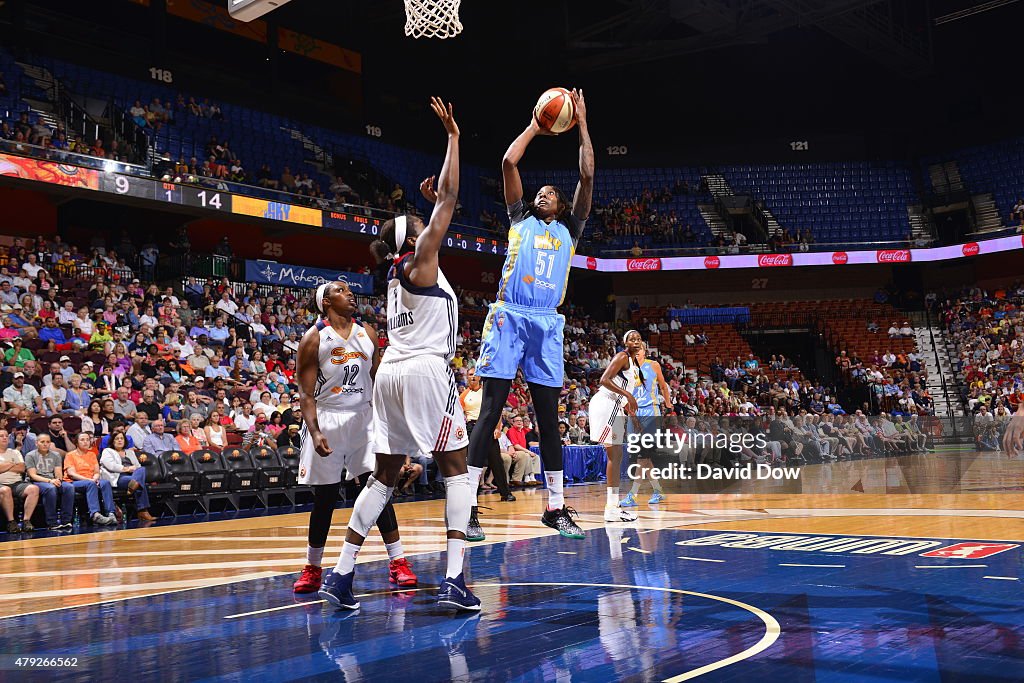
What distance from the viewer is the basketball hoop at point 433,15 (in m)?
9.52

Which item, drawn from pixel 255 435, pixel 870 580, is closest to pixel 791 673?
pixel 870 580

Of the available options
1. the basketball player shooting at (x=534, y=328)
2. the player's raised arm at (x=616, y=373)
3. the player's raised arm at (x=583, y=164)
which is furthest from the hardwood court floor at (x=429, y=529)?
the player's raised arm at (x=583, y=164)

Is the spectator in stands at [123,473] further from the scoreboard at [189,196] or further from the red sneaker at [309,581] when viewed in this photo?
the scoreboard at [189,196]

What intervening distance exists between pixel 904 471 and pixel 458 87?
22.3 m

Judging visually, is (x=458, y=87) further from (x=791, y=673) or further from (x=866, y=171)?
(x=791, y=673)

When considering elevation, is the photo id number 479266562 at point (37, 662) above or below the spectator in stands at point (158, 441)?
below

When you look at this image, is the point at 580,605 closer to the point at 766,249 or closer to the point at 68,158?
the point at 68,158

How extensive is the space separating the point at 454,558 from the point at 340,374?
1.32 metres

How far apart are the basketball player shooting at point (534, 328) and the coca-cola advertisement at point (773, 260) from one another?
2462 cm

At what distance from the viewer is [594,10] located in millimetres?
28156

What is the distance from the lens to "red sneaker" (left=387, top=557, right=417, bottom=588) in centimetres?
528

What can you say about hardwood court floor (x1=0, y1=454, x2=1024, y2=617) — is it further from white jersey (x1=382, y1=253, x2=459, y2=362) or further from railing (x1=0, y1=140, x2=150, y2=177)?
railing (x1=0, y1=140, x2=150, y2=177)

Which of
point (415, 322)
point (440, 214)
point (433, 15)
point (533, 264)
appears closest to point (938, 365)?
point (433, 15)

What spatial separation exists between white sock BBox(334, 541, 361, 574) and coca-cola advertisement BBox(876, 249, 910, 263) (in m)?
28.0
